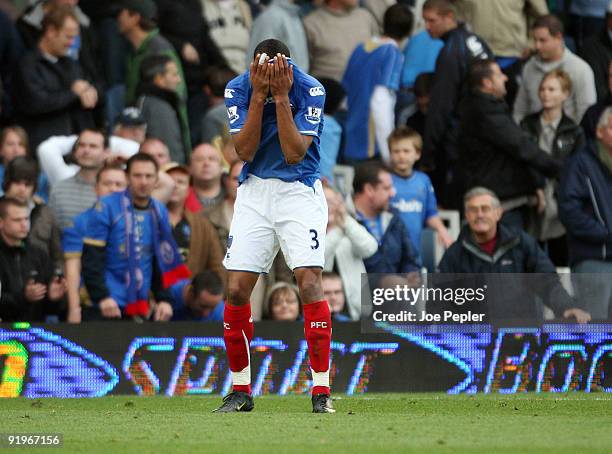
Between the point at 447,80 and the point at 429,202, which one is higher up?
the point at 447,80

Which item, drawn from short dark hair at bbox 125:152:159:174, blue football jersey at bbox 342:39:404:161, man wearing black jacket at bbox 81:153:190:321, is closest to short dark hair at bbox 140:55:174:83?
blue football jersey at bbox 342:39:404:161

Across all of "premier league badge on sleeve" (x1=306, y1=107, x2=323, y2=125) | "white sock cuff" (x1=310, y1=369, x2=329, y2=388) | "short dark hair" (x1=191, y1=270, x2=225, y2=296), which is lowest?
"white sock cuff" (x1=310, y1=369, x2=329, y2=388)

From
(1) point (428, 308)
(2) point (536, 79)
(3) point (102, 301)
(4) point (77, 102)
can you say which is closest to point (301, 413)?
(1) point (428, 308)

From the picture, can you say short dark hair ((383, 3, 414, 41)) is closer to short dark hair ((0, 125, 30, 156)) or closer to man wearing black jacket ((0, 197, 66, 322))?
short dark hair ((0, 125, 30, 156))

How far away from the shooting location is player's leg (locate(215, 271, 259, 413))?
353 inches

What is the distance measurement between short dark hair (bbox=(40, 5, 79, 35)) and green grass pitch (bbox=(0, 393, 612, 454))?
498 cm

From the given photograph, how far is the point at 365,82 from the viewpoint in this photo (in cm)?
1552

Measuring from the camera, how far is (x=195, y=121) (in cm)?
1636

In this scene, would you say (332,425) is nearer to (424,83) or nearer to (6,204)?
(6,204)

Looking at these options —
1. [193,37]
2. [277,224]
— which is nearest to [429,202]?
[193,37]

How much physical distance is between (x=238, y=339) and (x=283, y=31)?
7075 millimetres

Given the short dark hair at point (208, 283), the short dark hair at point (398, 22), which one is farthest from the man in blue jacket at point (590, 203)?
the short dark hair at point (208, 283)

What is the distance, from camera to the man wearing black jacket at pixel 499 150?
14703 millimetres

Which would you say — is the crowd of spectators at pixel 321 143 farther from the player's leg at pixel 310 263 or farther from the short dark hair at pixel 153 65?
the player's leg at pixel 310 263
